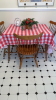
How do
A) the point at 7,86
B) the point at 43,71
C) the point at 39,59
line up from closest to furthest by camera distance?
the point at 7,86, the point at 43,71, the point at 39,59

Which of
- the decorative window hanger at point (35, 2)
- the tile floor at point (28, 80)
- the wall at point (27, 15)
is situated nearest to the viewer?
the tile floor at point (28, 80)

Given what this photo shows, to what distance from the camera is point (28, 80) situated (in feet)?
5.43

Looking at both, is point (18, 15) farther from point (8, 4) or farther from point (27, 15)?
point (8, 4)

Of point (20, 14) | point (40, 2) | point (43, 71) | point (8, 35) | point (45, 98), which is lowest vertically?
point (45, 98)

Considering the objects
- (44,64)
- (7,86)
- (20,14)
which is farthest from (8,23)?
(7,86)

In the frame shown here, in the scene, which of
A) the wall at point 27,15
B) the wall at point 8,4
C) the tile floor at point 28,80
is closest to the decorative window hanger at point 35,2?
the wall at point 8,4

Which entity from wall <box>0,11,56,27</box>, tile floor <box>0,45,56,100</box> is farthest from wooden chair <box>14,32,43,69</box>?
wall <box>0,11,56,27</box>

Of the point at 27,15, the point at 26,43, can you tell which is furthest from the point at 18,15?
the point at 26,43

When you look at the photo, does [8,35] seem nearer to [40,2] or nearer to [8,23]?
[8,23]

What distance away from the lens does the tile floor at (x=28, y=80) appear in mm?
1397

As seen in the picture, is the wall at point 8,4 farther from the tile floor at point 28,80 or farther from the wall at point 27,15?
the tile floor at point 28,80

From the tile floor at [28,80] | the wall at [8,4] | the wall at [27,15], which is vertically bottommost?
the tile floor at [28,80]

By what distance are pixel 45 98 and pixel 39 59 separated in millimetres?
1030

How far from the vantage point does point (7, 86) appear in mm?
1537
